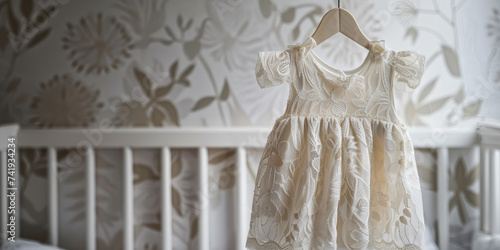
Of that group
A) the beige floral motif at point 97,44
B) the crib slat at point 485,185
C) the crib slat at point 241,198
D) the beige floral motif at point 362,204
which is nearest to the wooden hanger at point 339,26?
the beige floral motif at point 362,204

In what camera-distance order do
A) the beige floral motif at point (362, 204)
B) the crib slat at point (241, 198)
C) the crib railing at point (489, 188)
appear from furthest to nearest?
1. the crib slat at point (241, 198)
2. the crib railing at point (489, 188)
3. the beige floral motif at point (362, 204)

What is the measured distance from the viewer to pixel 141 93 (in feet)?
4.60

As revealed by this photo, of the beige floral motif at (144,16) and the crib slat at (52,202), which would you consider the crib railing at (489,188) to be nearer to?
the beige floral motif at (144,16)

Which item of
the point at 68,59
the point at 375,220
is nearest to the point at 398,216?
the point at 375,220

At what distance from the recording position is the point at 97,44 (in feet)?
4.62

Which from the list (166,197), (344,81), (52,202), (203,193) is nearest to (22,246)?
(52,202)

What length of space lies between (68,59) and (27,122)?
0.28 metres

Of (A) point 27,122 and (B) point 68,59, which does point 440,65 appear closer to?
(B) point 68,59

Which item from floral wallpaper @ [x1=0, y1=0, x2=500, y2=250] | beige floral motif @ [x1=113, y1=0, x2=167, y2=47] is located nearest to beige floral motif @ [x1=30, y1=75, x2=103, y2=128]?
floral wallpaper @ [x1=0, y1=0, x2=500, y2=250]

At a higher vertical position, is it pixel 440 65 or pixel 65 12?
pixel 65 12

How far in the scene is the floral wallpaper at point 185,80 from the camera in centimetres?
132

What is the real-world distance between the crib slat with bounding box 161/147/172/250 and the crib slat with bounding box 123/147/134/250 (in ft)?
0.38

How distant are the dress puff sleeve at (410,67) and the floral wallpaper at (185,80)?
17.9 inches

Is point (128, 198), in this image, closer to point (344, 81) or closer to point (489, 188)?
point (344, 81)
